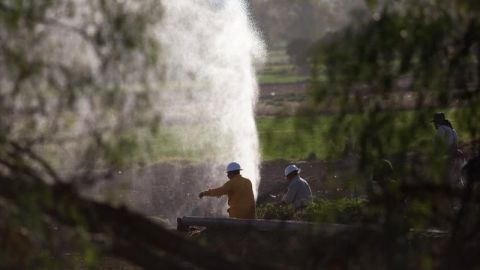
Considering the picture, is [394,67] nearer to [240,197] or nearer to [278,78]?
[240,197]

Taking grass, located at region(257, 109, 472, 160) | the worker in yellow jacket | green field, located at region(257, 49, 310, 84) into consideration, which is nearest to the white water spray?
the worker in yellow jacket

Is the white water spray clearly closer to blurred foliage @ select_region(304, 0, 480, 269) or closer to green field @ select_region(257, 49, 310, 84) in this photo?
blurred foliage @ select_region(304, 0, 480, 269)

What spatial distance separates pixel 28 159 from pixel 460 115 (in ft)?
9.26

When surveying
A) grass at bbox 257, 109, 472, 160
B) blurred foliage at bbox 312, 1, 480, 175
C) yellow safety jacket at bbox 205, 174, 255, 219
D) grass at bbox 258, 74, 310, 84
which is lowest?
grass at bbox 257, 109, 472, 160

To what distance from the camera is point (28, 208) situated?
5957 millimetres

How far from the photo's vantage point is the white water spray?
2466 cm

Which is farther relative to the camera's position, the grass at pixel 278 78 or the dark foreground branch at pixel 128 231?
the grass at pixel 278 78

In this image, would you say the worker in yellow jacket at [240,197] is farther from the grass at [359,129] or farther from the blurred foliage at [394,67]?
the blurred foliage at [394,67]

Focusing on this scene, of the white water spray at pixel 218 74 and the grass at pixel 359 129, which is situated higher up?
the white water spray at pixel 218 74

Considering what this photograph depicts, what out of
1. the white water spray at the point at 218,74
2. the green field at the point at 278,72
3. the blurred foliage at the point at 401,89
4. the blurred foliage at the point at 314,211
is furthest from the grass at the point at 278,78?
the blurred foliage at the point at 401,89

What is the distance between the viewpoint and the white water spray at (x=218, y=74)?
24.7 m

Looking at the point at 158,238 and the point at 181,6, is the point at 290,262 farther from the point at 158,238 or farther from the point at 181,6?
the point at 181,6

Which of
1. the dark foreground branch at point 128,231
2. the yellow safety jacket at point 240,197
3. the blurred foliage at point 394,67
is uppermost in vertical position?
the yellow safety jacket at point 240,197

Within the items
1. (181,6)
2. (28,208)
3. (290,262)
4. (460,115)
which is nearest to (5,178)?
(28,208)
